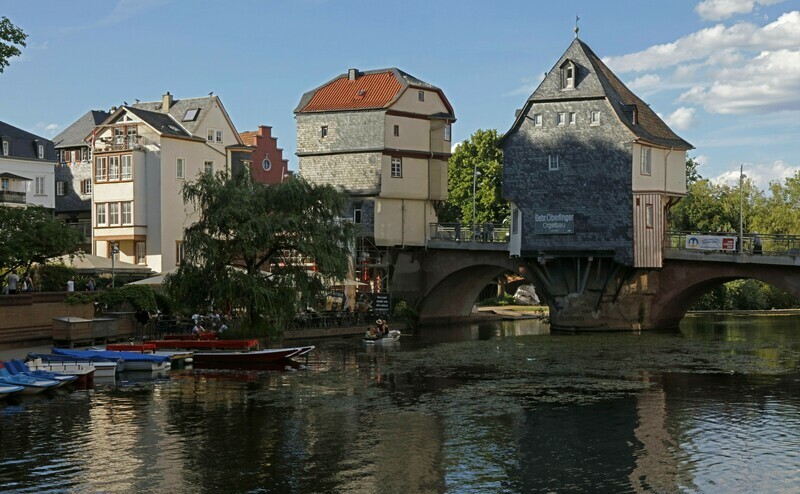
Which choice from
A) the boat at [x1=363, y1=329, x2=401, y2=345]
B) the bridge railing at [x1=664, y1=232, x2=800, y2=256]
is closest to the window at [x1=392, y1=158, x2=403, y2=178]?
the boat at [x1=363, y1=329, x2=401, y2=345]

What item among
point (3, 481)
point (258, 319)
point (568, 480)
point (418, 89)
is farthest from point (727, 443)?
point (418, 89)

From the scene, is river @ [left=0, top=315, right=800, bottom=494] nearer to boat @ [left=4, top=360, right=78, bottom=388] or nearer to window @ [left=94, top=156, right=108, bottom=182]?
boat @ [left=4, top=360, right=78, bottom=388]

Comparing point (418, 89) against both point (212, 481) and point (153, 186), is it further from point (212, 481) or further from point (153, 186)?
point (212, 481)

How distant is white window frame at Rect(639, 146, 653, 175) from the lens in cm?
6662

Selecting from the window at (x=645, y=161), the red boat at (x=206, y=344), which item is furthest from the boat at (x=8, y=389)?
the window at (x=645, y=161)

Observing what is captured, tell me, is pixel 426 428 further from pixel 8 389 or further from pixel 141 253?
pixel 141 253

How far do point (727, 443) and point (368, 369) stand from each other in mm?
19697

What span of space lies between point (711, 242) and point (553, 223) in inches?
376

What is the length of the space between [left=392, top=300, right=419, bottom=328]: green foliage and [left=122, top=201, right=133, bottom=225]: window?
18.8m

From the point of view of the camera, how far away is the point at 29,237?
50.6 m

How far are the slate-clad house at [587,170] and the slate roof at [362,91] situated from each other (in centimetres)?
990

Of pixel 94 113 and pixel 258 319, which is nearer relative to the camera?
pixel 258 319

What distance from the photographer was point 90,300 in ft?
175

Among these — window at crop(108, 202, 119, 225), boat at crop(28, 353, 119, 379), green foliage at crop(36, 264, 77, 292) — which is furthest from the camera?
window at crop(108, 202, 119, 225)
